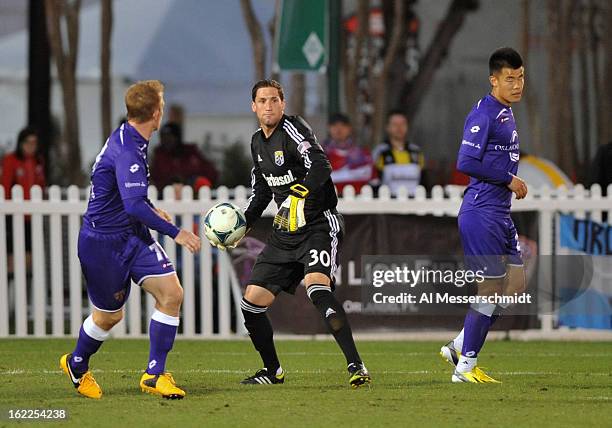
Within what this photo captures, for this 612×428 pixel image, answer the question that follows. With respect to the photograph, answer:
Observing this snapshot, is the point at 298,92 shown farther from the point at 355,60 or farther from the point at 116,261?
the point at 116,261

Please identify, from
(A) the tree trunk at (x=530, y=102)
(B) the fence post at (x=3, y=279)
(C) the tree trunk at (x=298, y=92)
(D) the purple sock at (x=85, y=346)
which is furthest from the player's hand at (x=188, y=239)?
(A) the tree trunk at (x=530, y=102)

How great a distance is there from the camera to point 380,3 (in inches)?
906

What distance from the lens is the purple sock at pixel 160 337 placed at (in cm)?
934

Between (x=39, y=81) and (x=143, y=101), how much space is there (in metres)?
9.58

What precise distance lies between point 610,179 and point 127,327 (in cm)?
487

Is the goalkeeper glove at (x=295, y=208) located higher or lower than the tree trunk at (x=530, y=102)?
lower

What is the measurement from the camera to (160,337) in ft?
30.7

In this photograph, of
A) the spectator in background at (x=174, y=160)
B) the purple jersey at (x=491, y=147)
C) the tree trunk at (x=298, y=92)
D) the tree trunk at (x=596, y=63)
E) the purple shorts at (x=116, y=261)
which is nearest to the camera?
the purple shorts at (x=116, y=261)

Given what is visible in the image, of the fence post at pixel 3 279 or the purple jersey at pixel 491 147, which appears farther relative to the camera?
the fence post at pixel 3 279

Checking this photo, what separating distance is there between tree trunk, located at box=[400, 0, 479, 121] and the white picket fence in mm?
9097

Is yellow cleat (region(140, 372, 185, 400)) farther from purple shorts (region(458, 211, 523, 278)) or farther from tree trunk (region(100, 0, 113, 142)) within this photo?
tree trunk (region(100, 0, 113, 142))

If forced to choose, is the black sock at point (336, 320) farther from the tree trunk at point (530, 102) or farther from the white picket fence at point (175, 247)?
the tree trunk at point (530, 102)

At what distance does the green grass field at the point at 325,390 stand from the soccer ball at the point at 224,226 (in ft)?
3.27

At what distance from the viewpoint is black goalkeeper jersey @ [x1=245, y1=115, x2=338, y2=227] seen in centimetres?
977
